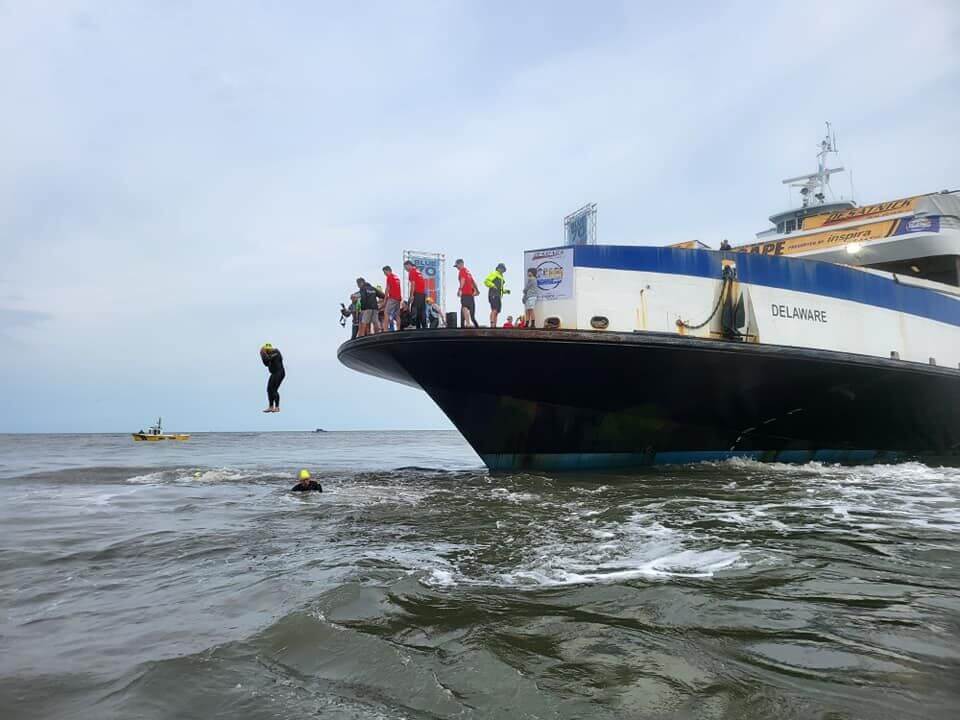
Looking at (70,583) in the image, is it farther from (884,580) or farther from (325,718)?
(884,580)

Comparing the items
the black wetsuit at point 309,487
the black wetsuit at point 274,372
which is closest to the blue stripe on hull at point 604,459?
the black wetsuit at point 309,487

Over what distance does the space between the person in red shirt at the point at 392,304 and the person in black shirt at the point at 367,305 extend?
0.84 feet

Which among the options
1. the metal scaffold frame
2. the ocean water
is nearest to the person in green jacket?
the metal scaffold frame

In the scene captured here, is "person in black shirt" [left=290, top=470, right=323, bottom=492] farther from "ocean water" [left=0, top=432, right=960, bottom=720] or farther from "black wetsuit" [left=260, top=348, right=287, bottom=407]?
"ocean water" [left=0, top=432, right=960, bottom=720]

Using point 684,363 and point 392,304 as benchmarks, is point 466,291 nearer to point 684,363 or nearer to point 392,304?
point 392,304

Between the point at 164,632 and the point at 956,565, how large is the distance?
5239 millimetres

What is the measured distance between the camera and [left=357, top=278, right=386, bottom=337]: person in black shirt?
1168cm

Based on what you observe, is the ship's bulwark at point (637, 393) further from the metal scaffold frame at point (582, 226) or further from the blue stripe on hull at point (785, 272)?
the metal scaffold frame at point (582, 226)

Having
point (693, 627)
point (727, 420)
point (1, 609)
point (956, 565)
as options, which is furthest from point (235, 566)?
point (727, 420)

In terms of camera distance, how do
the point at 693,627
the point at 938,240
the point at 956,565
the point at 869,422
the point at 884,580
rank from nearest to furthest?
the point at 693,627 → the point at 884,580 → the point at 956,565 → the point at 869,422 → the point at 938,240

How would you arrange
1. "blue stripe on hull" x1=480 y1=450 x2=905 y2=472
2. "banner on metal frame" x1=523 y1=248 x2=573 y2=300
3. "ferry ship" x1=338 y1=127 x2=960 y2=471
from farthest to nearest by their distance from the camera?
1. "blue stripe on hull" x1=480 y1=450 x2=905 y2=472
2. "banner on metal frame" x1=523 y1=248 x2=573 y2=300
3. "ferry ship" x1=338 y1=127 x2=960 y2=471

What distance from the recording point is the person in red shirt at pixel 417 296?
10484mm

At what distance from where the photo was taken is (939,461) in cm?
1390

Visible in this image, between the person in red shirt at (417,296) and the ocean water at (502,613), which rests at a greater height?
the person in red shirt at (417,296)
